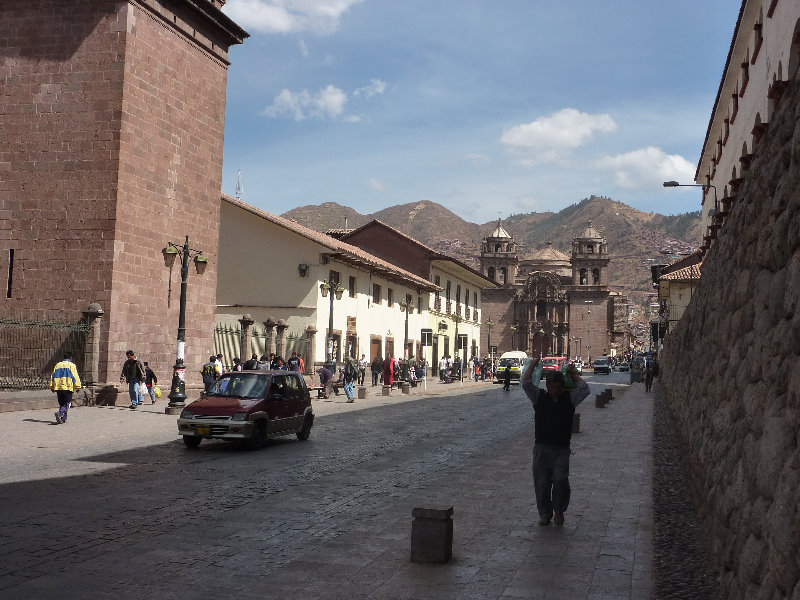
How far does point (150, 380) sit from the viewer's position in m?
23.9

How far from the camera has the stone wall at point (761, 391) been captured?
12.5 feet

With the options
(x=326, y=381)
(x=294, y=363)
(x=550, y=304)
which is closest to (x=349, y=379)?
(x=326, y=381)

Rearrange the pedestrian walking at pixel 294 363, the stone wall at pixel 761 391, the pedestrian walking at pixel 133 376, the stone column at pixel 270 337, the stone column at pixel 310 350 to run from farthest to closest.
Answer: the stone column at pixel 310 350, the stone column at pixel 270 337, the pedestrian walking at pixel 294 363, the pedestrian walking at pixel 133 376, the stone wall at pixel 761 391

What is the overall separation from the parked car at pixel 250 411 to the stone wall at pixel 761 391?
8872 mm

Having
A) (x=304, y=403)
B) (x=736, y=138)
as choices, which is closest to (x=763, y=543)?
(x=304, y=403)

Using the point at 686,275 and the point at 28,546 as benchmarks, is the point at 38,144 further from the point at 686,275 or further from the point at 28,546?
the point at 686,275

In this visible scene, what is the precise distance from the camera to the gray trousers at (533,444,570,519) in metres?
8.39

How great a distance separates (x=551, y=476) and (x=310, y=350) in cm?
2837

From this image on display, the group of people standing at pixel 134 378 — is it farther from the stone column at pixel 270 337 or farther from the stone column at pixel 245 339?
the stone column at pixel 270 337

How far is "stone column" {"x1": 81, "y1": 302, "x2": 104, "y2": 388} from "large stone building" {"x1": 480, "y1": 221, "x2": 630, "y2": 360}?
9818 centimetres

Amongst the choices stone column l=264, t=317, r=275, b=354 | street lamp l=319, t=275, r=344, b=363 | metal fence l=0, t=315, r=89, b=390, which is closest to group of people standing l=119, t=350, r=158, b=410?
metal fence l=0, t=315, r=89, b=390

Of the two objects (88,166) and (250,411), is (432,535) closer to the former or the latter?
(250,411)

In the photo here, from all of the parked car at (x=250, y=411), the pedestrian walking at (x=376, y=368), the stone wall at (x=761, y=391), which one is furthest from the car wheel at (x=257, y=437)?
the pedestrian walking at (x=376, y=368)

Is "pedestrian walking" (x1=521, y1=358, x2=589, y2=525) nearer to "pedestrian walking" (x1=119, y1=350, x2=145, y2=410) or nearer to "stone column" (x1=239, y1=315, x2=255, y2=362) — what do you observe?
"pedestrian walking" (x1=119, y1=350, x2=145, y2=410)
